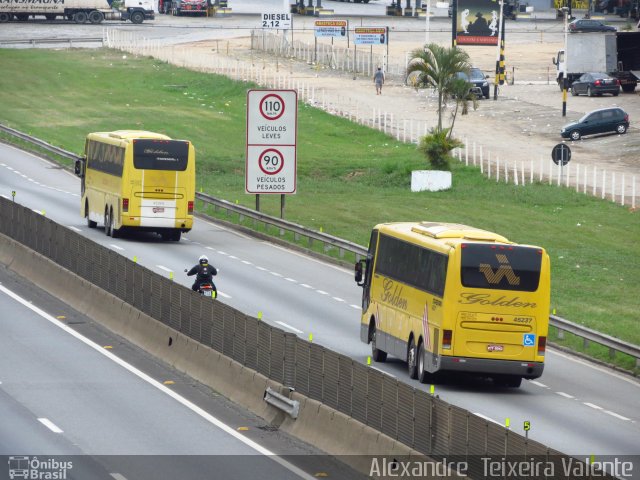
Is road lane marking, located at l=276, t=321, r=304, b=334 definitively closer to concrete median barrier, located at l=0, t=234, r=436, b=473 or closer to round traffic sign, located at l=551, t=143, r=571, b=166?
concrete median barrier, located at l=0, t=234, r=436, b=473

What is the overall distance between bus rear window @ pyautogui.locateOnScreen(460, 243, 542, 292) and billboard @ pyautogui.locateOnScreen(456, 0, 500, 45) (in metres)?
69.1

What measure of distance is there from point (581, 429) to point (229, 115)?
63280mm

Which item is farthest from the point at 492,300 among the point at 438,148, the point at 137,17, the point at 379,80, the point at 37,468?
the point at 137,17

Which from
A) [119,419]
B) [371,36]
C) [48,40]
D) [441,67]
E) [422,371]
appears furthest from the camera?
[48,40]

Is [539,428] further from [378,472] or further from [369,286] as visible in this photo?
[369,286]

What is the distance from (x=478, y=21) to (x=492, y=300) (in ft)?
233

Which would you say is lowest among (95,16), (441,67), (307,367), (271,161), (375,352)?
(375,352)

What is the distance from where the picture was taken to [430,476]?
61.6 ft

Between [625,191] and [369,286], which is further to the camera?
[625,191]

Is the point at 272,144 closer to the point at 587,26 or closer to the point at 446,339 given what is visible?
the point at 446,339

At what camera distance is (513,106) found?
289 ft

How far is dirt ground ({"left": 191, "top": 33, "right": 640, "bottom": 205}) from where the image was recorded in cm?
7019

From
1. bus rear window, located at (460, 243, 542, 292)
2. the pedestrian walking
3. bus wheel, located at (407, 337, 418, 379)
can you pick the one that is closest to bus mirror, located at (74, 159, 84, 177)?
bus wheel, located at (407, 337, 418, 379)

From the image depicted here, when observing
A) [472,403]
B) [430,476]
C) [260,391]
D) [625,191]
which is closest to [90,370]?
[260,391]
